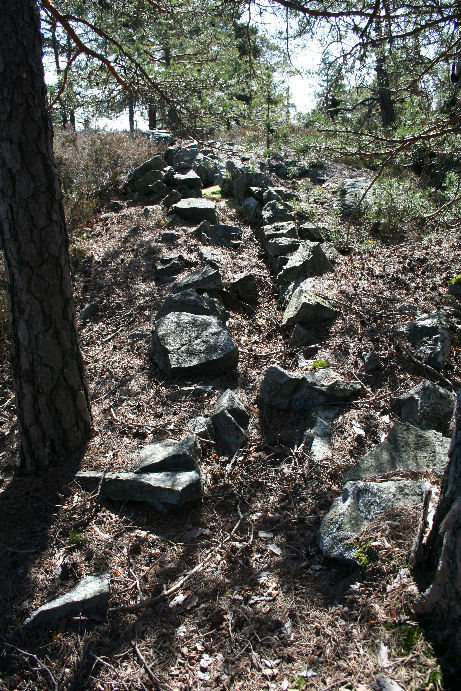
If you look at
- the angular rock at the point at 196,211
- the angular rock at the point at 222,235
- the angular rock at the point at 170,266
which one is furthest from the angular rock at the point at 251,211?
the angular rock at the point at 170,266

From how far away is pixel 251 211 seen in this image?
29.1ft

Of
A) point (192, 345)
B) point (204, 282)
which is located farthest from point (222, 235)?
point (192, 345)

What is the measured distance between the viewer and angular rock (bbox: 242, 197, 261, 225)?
868 centimetres

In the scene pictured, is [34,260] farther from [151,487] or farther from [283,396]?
[283,396]

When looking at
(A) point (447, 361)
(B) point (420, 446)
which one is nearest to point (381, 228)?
(A) point (447, 361)

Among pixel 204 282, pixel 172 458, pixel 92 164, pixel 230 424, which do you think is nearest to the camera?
pixel 172 458

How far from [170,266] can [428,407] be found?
14.3ft

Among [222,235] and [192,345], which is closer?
[192,345]

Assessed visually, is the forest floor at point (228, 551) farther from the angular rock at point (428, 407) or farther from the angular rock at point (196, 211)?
the angular rock at point (196, 211)

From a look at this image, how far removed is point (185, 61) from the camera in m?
5.90

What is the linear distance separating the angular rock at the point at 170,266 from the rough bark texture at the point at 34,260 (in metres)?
3.52

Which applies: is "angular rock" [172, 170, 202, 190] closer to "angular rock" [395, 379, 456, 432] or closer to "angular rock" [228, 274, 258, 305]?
"angular rock" [228, 274, 258, 305]

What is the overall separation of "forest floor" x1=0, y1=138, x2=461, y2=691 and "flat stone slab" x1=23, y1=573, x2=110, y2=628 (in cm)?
5

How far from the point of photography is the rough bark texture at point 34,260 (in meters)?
3.00
